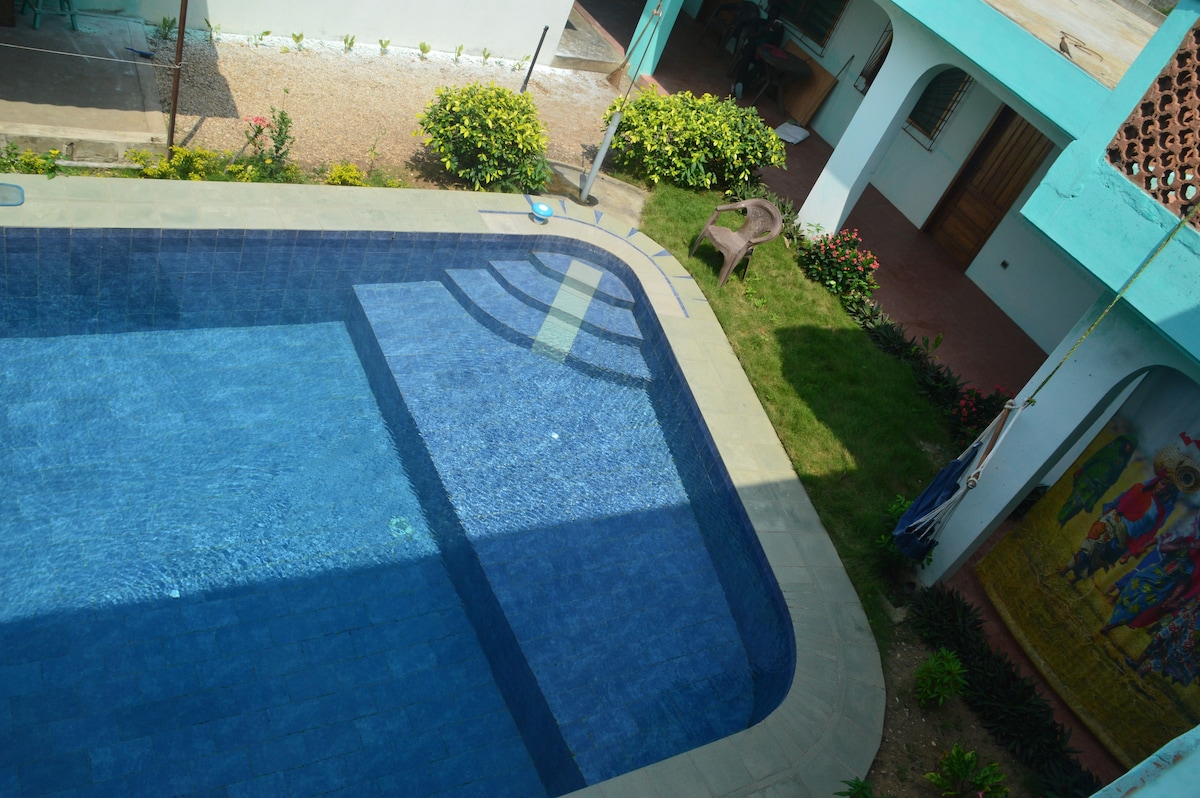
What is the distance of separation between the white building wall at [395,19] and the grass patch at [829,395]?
14.6ft

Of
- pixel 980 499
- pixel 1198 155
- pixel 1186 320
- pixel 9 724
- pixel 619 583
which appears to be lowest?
pixel 9 724

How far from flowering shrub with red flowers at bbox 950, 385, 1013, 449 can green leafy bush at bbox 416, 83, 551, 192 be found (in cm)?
574

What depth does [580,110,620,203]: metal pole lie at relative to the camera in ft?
36.7

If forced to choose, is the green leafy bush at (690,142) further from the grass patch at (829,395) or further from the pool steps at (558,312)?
the pool steps at (558,312)

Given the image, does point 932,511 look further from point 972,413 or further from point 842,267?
point 842,267

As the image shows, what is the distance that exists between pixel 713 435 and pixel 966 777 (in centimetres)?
392

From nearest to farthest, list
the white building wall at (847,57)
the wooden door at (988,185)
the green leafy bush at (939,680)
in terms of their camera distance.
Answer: the green leafy bush at (939,680) → the wooden door at (988,185) → the white building wall at (847,57)

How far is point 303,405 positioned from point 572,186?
17.7 feet

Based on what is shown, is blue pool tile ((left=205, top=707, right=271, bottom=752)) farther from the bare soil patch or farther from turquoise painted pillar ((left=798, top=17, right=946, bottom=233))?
turquoise painted pillar ((left=798, top=17, right=946, bottom=233))

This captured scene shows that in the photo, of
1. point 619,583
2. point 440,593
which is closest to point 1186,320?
point 619,583

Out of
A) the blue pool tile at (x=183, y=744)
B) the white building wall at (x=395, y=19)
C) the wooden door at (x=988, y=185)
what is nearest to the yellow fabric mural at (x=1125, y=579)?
the wooden door at (x=988, y=185)

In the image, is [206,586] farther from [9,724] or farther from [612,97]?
[612,97]

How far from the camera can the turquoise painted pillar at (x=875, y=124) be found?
11008mm

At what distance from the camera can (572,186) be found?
12.4m
